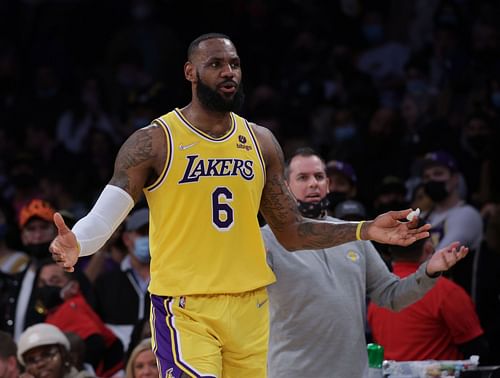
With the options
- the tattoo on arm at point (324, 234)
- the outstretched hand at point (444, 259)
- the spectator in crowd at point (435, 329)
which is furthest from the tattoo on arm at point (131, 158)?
the spectator in crowd at point (435, 329)

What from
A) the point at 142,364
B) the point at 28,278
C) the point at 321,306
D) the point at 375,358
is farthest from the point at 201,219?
the point at 28,278

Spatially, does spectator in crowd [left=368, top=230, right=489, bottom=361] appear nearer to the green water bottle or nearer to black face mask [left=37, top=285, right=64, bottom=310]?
the green water bottle

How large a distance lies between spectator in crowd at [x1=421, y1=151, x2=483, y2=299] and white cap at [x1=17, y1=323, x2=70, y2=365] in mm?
2624

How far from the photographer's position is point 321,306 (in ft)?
20.7

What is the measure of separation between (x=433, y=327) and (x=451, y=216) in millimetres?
1679

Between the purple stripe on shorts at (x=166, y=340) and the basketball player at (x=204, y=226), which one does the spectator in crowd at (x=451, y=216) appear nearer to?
the basketball player at (x=204, y=226)

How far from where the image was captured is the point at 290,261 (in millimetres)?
6355

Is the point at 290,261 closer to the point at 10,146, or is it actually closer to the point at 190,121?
the point at 190,121

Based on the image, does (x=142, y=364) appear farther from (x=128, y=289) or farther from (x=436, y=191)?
(x=436, y=191)

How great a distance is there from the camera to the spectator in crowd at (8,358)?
23.0 feet

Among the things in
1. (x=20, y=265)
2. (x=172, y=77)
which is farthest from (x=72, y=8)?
(x=20, y=265)

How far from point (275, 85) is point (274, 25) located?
2.61 ft

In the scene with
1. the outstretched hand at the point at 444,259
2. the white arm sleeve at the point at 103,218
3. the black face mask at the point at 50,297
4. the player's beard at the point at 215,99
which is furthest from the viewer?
the black face mask at the point at 50,297

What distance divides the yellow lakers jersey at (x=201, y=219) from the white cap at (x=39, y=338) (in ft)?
7.22
